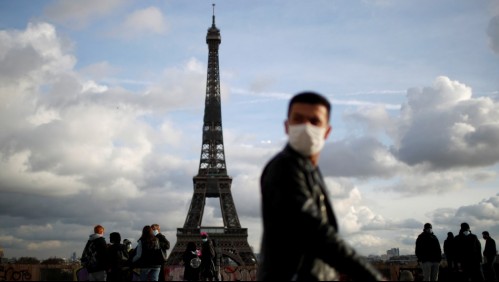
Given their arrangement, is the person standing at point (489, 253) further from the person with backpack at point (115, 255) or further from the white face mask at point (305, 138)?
the white face mask at point (305, 138)

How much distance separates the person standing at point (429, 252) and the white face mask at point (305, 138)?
1305cm

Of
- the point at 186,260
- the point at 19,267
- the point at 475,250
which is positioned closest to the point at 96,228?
the point at 186,260

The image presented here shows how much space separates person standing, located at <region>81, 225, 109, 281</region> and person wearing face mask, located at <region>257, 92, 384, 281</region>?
10092 millimetres

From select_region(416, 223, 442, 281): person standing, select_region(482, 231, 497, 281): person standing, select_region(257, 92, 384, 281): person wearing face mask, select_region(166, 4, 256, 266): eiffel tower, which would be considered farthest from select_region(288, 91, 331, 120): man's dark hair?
select_region(166, 4, 256, 266): eiffel tower

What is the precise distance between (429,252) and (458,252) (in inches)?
64.5

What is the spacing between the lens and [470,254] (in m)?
16.2

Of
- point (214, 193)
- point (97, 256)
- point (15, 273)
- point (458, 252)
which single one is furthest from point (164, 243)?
point (214, 193)

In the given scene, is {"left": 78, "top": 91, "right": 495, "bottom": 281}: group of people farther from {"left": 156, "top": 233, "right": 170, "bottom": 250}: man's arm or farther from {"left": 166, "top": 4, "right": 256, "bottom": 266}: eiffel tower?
{"left": 166, "top": 4, "right": 256, "bottom": 266}: eiffel tower

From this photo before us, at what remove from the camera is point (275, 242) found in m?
3.04

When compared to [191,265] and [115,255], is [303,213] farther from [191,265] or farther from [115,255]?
[191,265]

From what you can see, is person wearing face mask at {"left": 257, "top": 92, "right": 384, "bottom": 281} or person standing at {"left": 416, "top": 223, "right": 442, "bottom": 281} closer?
person wearing face mask at {"left": 257, "top": 92, "right": 384, "bottom": 281}

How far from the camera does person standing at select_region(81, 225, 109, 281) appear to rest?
1256 centimetres

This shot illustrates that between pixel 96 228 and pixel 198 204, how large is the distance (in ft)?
214

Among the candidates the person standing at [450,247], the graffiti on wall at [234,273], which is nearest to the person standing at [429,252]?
the person standing at [450,247]
